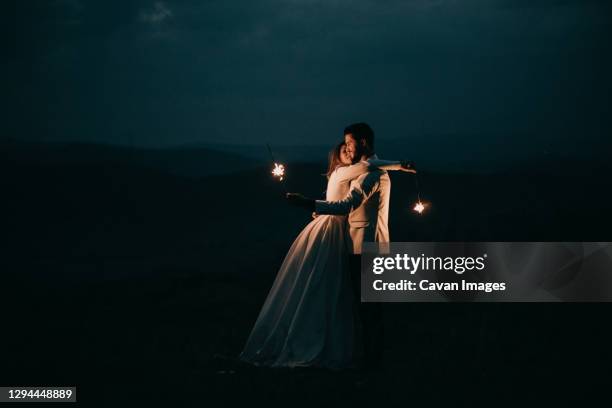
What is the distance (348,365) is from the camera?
679 centimetres

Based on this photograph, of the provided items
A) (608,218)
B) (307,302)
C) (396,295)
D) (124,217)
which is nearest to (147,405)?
(307,302)

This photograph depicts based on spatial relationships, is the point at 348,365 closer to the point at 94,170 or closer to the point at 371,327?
the point at 371,327

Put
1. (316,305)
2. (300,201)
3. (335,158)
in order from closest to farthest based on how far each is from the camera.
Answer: (300,201) → (316,305) → (335,158)

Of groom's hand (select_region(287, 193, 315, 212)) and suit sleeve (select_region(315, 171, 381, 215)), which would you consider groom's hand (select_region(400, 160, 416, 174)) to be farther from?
groom's hand (select_region(287, 193, 315, 212))

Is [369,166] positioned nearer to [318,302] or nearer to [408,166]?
[408,166]

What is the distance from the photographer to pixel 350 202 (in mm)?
6527

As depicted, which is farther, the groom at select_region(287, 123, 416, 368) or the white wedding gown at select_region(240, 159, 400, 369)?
the white wedding gown at select_region(240, 159, 400, 369)

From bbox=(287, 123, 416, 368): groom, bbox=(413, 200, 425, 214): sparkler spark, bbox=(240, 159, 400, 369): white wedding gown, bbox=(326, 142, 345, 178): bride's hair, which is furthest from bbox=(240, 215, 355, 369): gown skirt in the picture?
bbox=(413, 200, 425, 214): sparkler spark

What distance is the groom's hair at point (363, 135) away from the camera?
6.67 m

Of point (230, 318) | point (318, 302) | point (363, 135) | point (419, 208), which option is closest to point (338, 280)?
point (318, 302)

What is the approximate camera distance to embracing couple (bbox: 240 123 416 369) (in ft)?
21.9

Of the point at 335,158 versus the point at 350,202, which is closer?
the point at 350,202

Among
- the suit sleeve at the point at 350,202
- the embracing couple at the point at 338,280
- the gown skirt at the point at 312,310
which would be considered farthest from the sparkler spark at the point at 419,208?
the gown skirt at the point at 312,310

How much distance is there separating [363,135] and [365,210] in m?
0.70
